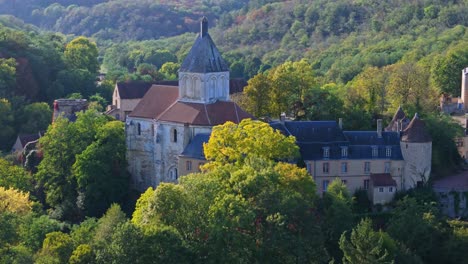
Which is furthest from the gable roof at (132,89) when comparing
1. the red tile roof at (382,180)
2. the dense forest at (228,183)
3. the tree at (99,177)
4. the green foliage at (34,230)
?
the red tile roof at (382,180)

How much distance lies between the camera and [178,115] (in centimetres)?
6456

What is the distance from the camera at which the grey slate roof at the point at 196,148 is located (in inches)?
2445

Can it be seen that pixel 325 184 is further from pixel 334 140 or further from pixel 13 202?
pixel 13 202

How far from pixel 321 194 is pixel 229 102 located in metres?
8.41

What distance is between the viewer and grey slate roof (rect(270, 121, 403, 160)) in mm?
62719

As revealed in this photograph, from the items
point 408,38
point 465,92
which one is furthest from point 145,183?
point 408,38

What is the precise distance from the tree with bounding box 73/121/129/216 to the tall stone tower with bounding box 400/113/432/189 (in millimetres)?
18161

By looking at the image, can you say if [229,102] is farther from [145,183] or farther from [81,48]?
[81,48]

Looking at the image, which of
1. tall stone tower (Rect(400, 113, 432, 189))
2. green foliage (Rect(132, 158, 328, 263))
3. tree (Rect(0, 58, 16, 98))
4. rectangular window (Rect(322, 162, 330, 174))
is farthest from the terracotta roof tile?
tree (Rect(0, 58, 16, 98))

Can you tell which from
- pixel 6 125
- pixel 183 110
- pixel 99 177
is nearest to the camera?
pixel 183 110

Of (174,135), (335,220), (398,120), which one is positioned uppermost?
(398,120)

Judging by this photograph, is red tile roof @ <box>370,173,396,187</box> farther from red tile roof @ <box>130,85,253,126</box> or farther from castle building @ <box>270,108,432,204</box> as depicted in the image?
red tile roof @ <box>130,85,253,126</box>

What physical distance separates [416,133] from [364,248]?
Result: 1272 centimetres

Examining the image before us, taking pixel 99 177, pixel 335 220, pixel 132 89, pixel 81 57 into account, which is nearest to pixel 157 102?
pixel 99 177
